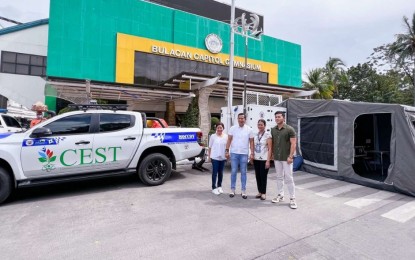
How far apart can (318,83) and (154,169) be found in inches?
1049

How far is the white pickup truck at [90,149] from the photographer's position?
4828 mm

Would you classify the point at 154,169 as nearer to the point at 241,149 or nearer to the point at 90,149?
the point at 90,149

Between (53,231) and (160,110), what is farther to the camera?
(160,110)

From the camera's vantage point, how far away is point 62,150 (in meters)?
5.14

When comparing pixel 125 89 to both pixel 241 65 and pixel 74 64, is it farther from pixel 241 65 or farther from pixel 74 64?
pixel 241 65

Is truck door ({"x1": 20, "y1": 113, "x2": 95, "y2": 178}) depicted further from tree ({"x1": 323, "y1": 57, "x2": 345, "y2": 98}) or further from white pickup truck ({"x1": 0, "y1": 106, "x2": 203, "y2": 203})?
tree ({"x1": 323, "y1": 57, "x2": 345, "y2": 98})

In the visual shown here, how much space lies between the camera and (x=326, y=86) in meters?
27.9

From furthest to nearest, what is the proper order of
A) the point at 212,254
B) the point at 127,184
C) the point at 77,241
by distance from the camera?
the point at 127,184 < the point at 77,241 < the point at 212,254

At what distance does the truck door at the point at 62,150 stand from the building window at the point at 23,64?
17664 mm

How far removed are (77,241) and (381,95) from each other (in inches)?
1473

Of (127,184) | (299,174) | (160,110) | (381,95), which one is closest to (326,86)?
(381,95)

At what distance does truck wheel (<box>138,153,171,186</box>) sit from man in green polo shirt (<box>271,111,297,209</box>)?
8.90 feet

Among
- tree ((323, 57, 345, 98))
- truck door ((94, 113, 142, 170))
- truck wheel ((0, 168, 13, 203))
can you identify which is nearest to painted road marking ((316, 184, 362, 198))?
truck door ((94, 113, 142, 170))

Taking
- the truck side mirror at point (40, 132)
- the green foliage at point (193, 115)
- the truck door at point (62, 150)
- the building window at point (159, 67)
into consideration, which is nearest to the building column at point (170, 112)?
the building window at point (159, 67)
